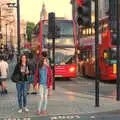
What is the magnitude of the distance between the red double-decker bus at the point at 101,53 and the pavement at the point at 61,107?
855 cm

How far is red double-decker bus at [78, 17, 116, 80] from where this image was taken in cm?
2777

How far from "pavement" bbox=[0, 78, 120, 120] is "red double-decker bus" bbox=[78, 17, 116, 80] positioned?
855 centimetres

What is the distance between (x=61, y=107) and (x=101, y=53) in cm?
1387

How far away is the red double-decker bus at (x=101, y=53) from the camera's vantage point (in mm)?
27766

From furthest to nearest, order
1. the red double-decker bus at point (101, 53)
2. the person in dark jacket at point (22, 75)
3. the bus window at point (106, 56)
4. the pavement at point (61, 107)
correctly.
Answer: the bus window at point (106, 56), the red double-decker bus at point (101, 53), the person in dark jacket at point (22, 75), the pavement at point (61, 107)

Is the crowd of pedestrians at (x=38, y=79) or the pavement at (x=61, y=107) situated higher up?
the crowd of pedestrians at (x=38, y=79)

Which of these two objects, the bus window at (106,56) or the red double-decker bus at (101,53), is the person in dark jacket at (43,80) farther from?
the bus window at (106,56)

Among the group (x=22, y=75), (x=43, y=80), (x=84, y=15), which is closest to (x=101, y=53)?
(x=84, y=15)

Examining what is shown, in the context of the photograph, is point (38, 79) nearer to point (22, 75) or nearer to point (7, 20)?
point (22, 75)

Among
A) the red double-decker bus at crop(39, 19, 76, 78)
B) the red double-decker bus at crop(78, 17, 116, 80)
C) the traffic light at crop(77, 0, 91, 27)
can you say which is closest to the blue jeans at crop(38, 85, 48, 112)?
the traffic light at crop(77, 0, 91, 27)

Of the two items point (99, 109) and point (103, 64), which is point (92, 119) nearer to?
point (99, 109)

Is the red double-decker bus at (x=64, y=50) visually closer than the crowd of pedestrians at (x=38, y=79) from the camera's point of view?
No

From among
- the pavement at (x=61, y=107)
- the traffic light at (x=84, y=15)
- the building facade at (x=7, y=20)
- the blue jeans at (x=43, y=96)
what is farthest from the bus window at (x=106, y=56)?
the building facade at (x=7, y=20)

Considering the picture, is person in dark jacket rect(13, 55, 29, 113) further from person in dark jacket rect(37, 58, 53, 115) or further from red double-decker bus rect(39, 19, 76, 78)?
red double-decker bus rect(39, 19, 76, 78)
